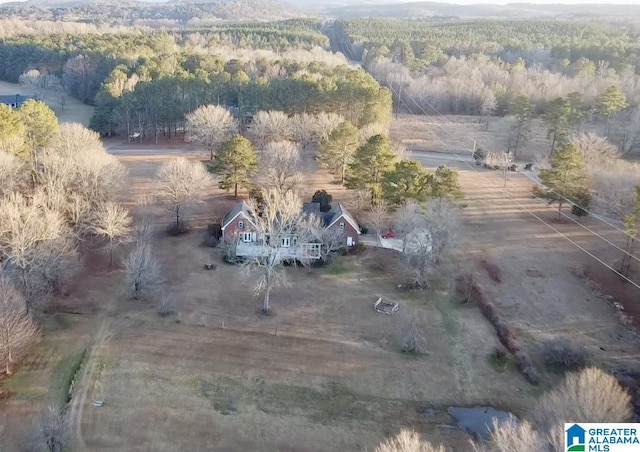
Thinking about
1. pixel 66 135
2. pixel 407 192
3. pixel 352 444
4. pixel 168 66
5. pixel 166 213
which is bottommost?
pixel 352 444

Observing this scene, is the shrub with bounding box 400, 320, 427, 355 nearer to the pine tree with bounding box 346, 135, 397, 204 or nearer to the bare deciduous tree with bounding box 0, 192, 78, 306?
the pine tree with bounding box 346, 135, 397, 204

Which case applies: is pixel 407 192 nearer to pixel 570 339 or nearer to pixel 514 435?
pixel 570 339

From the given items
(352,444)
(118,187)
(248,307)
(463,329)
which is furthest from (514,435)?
(118,187)

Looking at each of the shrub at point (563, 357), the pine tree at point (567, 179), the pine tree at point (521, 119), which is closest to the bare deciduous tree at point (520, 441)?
the shrub at point (563, 357)

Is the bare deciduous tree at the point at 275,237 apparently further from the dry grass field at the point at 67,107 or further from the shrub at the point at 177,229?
the dry grass field at the point at 67,107

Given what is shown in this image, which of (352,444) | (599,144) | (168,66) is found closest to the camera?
(352,444)

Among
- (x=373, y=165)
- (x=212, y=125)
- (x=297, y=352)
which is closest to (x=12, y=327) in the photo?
(x=297, y=352)
